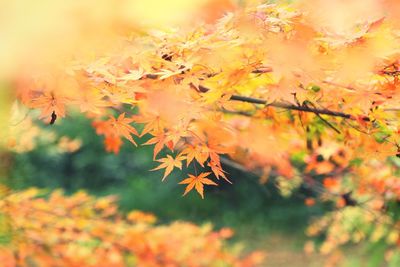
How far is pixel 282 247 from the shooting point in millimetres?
8734

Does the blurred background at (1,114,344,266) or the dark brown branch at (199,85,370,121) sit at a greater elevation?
the dark brown branch at (199,85,370,121)

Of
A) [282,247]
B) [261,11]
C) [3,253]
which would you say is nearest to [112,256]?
[3,253]

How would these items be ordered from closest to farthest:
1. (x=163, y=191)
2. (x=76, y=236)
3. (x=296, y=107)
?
(x=296, y=107)
(x=76, y=236)
(x=163, y=191)

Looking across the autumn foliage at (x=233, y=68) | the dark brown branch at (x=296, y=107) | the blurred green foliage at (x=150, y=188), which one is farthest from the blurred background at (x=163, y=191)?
the autumn foliage at (x=233, y=68)

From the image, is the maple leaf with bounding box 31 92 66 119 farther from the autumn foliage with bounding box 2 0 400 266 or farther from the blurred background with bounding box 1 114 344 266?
the blurred background with bounding box 1 114 344 266

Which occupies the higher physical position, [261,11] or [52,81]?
[261,11]

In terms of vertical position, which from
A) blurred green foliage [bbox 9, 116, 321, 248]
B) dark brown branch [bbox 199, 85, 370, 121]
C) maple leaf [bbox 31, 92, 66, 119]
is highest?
maple leaf [bbox 31, 92, 66, 119]

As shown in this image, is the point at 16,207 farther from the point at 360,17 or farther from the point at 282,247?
the point at 282,247

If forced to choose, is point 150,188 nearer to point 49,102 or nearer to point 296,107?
point 296,107

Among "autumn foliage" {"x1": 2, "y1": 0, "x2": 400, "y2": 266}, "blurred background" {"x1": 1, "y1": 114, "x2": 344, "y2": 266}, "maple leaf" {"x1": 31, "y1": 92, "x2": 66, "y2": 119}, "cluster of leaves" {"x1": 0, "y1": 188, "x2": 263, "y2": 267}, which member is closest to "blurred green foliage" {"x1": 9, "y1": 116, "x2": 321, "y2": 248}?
"blurred background" {"x1": 1, "y1": 114, "x2": 344, "y2": 266}

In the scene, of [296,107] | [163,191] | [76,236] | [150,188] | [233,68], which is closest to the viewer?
Answer: [233,68]

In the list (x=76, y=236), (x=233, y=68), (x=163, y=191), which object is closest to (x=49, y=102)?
(x=233, y=68)

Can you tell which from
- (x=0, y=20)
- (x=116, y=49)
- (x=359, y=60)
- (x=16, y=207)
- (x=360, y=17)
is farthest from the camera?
(x=16, y=207)

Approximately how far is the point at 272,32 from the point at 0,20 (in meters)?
0.85
